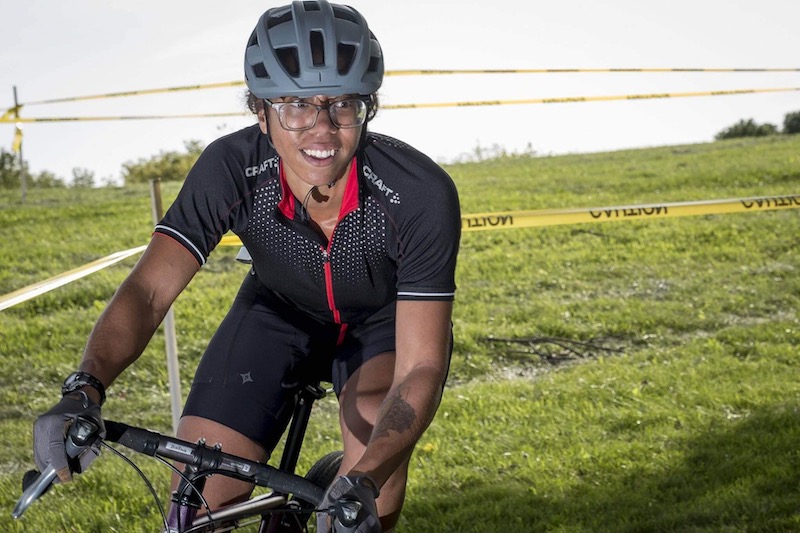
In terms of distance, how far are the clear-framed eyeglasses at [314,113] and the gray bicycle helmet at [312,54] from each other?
0.09 ft

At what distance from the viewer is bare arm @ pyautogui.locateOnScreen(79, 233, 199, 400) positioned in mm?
2885

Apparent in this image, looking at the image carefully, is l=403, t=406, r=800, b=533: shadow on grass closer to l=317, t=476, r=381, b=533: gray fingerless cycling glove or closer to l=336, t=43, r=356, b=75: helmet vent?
l=336, t=43, r=356, b=75: helmet vent

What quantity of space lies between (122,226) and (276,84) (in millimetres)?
9393

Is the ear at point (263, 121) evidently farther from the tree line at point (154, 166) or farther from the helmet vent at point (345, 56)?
the tree line at point (154, 166)

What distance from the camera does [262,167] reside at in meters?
3.33

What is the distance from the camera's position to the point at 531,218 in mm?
6383

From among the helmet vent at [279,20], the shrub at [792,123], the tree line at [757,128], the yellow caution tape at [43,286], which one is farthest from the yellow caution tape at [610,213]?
the shrub at [792,123]

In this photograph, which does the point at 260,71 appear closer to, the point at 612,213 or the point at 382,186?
the point at 382,186

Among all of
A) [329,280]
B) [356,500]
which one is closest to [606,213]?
[329,280]

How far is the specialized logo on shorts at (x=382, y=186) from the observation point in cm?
320

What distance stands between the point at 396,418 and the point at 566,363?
544cm

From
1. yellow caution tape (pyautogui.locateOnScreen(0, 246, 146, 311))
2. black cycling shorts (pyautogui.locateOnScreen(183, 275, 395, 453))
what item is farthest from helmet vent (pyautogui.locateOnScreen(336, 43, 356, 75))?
yellow caution tape (pyautogui.locateOnScreen(0, 246, 146, 311))

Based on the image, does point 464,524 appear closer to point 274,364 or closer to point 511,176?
point 274,364

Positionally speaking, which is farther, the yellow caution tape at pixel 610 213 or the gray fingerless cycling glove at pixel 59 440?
the yellow caution tape at pixel 610 213
